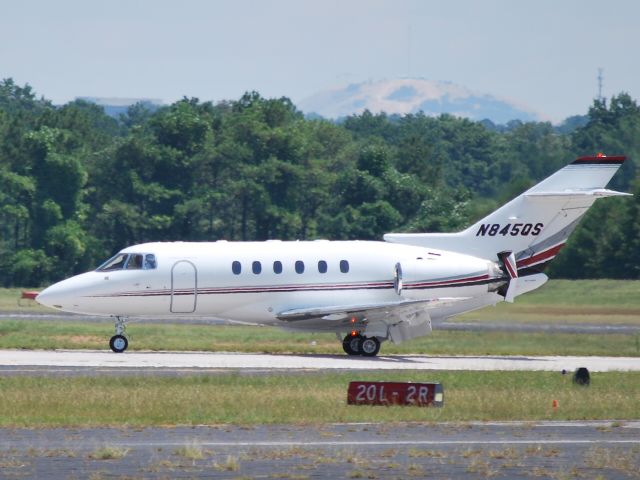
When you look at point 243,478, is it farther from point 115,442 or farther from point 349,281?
point 349,281

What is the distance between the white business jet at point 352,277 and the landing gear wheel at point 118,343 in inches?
1.1

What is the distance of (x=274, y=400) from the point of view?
25047 mm

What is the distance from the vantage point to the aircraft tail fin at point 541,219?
3766cm

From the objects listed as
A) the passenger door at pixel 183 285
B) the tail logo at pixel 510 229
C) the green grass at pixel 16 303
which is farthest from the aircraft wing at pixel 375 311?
the green grass at pixel 16 303

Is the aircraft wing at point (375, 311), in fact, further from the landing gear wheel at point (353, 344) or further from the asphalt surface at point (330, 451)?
the asphalt surface at point (330, 451)

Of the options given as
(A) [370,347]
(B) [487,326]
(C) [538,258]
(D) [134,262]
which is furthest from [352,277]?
(B) [487,326]

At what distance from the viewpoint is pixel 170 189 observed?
3127 inches

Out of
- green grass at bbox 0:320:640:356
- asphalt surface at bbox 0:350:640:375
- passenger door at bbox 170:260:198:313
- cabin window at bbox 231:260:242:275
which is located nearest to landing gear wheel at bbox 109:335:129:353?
asphalt surface at bbox 0:350:640:375

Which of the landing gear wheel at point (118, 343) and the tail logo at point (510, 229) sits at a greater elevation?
the tail logo at point (510, 229)

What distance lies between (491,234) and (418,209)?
3985 cm

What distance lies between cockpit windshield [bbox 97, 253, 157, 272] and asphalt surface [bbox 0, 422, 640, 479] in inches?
603

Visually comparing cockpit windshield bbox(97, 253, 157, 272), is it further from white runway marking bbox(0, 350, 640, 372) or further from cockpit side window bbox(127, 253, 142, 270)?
white runway marking bbox(0, 350, 640, 372)

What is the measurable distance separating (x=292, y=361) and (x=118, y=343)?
5070mm

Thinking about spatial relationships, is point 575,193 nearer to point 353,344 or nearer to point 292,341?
point 353,344
